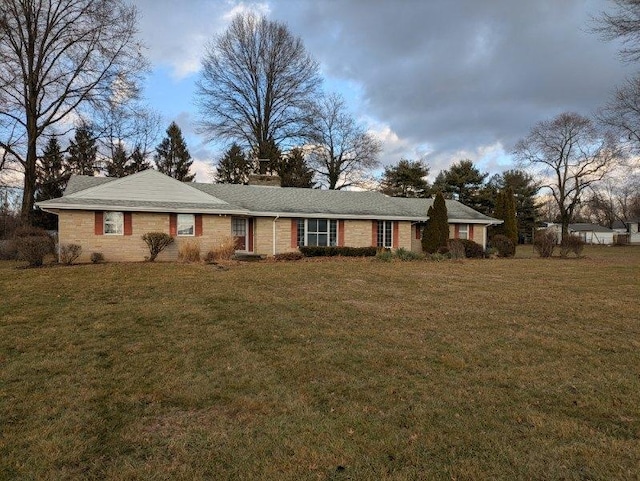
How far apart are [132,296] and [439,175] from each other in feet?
147

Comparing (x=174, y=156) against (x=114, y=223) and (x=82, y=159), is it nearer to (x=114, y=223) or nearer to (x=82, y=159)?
(x=82, y=159)

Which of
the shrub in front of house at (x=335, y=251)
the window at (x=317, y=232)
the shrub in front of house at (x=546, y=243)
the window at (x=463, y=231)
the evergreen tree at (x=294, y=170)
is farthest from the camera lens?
the evergreen tree at (x=294, y=170)

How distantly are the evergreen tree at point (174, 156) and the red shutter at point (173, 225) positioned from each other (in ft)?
87.0

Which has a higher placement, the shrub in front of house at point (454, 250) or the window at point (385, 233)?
the window at point (385, 233)

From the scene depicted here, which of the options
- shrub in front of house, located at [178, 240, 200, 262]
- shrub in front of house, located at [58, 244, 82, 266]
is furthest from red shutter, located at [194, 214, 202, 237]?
shrub in front of house, located at [58, 244, 82, 266]

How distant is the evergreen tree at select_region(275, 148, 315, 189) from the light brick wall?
17486mm

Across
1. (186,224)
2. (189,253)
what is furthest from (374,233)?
(189,253)

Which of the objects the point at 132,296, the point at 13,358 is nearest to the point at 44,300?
the point at 132,296

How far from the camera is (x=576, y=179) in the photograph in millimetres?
43281

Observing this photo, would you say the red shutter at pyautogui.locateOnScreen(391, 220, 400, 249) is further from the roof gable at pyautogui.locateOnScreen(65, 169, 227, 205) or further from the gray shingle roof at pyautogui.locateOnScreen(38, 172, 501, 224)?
the roof gable at pyautogui.locateOnScreen(65, 169, 227, 205)

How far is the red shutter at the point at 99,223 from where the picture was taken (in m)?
16.9

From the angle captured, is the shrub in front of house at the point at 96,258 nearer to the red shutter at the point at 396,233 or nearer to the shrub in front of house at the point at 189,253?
the shrub in front of house at the point at 189,253

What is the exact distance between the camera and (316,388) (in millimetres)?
4031

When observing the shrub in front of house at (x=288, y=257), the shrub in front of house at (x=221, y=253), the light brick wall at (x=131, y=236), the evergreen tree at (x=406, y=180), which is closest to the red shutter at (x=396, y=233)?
the shrub in front of house at (x=288, y=257)
